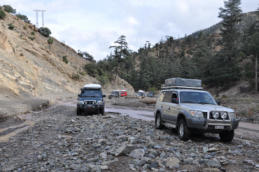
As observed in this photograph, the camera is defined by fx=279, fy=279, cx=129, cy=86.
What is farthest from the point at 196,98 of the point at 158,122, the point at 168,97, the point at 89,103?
the point at 89,103

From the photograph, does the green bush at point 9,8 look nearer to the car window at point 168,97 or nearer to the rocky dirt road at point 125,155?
the car window at point 168,97

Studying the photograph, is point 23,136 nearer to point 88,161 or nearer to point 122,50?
point 88,161

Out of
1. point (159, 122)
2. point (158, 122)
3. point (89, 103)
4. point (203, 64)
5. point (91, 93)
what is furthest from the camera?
point (203, 64)

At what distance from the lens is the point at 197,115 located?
10.3 metres

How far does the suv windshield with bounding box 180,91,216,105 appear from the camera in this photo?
11961 mm

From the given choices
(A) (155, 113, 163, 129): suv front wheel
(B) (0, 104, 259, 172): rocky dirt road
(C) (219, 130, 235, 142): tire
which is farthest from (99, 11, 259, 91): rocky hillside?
(B) (0, 104, 259, 172): rocky dirt road

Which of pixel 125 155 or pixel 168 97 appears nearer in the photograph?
pixel 125 155

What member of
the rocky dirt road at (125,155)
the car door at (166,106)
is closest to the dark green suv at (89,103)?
the car door at (166,106)

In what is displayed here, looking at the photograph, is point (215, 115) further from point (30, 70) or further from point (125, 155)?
point (30, 70)

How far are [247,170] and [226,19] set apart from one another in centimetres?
7741

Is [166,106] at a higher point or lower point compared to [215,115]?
higher

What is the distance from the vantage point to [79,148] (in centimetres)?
951

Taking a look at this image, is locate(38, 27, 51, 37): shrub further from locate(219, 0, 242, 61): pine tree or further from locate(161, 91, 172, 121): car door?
locate(161, 91, 172, 121): car door

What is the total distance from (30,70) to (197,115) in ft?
127
